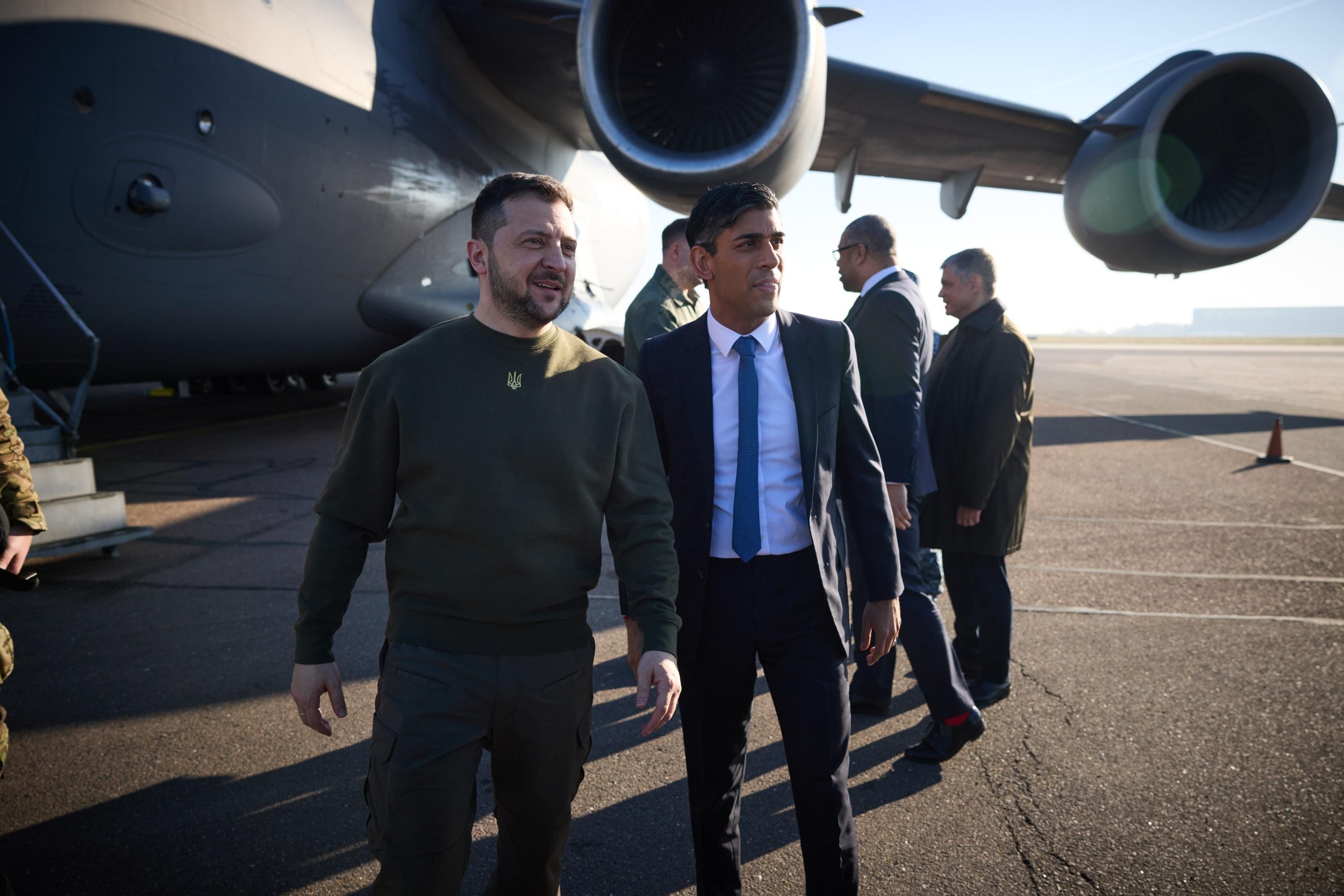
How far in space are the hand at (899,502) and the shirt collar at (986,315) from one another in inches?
38.8

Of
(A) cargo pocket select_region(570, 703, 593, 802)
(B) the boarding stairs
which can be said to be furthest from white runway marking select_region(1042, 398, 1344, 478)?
(B) the boarding stairs

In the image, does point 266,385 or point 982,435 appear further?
point 266,385

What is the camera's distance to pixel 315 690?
148cm

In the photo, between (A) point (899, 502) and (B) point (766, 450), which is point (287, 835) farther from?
(A) point (899, 502)

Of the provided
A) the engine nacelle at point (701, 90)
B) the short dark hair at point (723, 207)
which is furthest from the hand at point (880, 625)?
the engine nacelle at point (701, 90)

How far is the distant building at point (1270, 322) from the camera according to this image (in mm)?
169375

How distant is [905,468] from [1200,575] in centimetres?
316

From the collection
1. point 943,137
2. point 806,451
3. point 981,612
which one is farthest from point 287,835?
point 943,137

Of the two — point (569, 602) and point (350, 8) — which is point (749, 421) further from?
point (350, 8)

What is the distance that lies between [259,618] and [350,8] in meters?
6.04

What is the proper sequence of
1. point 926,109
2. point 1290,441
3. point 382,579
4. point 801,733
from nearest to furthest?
point 801,733 → point 382,579 → point 926,109 → point 1290,441

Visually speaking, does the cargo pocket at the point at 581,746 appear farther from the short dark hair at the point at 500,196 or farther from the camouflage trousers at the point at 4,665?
the camouflage trousers at the point at 4,665

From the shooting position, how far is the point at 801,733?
1.80 m

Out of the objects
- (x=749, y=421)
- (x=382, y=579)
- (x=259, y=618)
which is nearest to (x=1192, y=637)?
(x=749, y=421)
